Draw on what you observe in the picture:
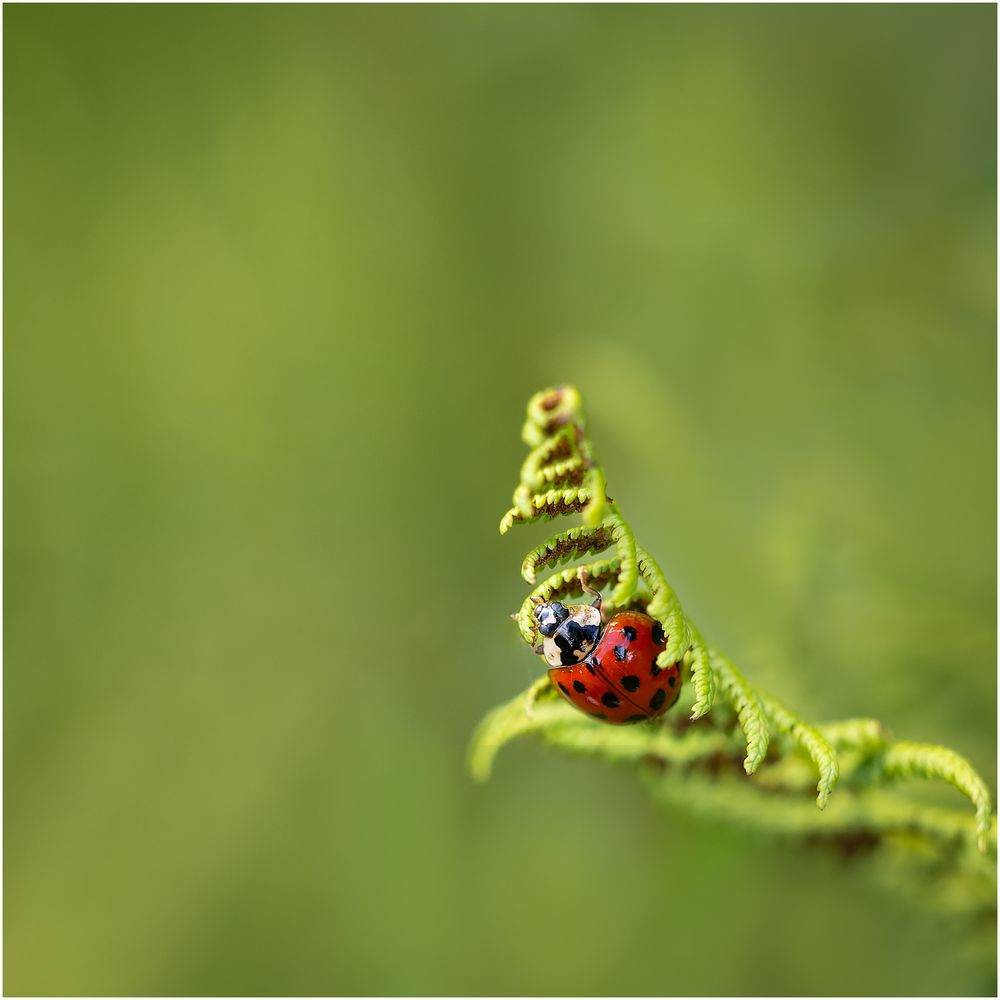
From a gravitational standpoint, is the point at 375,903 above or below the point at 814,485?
below

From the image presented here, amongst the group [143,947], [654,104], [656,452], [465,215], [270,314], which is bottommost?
[143,947]

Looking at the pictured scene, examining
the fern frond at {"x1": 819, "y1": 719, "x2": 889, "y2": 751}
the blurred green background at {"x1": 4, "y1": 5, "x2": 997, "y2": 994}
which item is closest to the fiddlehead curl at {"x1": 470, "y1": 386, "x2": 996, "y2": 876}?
the fern frond at {"x1": 819, "y1": 719, "x2": 889, "y2": 751}

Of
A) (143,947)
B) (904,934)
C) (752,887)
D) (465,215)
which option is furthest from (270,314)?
(904,934)

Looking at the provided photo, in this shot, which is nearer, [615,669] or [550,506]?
[550,506]

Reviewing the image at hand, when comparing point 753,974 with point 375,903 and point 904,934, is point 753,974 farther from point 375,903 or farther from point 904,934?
point 375,903

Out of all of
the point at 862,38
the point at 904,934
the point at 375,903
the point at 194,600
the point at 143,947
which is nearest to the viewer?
the point at 904,934

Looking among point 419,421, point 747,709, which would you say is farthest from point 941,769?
point 419,421

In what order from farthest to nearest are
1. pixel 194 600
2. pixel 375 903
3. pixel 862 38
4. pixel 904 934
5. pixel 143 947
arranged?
1. pixel 194 600
2. pixel 862 38
3. pixel 143 947
4. pixel 375 903
5. pixel 904 934

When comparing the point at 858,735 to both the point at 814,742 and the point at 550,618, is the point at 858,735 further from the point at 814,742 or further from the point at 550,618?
the point at 550,618
